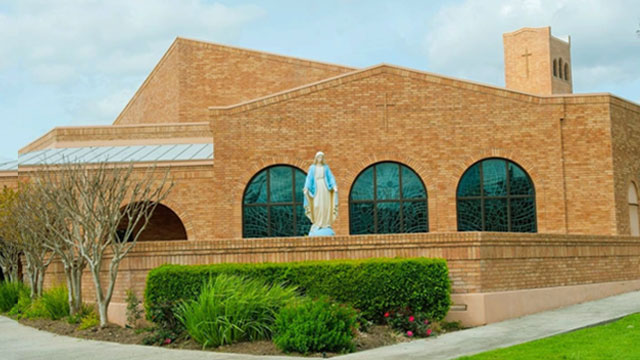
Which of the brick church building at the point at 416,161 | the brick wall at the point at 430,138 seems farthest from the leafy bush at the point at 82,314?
the brick wall at the point at 430,138

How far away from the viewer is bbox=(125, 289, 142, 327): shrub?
559 inches

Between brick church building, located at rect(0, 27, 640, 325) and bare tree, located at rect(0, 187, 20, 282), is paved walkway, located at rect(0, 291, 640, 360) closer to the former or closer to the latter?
bare tree, located at rect(0, 187, 20, 282)

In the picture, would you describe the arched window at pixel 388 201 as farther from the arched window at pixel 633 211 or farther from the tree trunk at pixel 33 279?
the tree trunk at pixel 33 279

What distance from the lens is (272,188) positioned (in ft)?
78.7

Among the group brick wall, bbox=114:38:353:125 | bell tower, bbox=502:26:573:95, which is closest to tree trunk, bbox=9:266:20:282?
brick wall, bbox=114:38:353:125

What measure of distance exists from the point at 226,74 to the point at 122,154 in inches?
Answer: 240

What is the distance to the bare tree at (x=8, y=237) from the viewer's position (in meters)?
20.2

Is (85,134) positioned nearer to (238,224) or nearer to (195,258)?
(238,224)

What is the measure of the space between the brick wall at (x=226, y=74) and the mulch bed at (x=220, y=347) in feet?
52.7

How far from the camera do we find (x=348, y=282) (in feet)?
44.1

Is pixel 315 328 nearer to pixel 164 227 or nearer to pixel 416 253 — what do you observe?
pixel 416 253

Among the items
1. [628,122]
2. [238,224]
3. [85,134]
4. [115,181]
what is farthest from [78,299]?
[628,122]

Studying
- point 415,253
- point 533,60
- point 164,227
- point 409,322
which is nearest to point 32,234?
point 415,253

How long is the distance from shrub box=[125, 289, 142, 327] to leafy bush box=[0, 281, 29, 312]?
6.71 m
